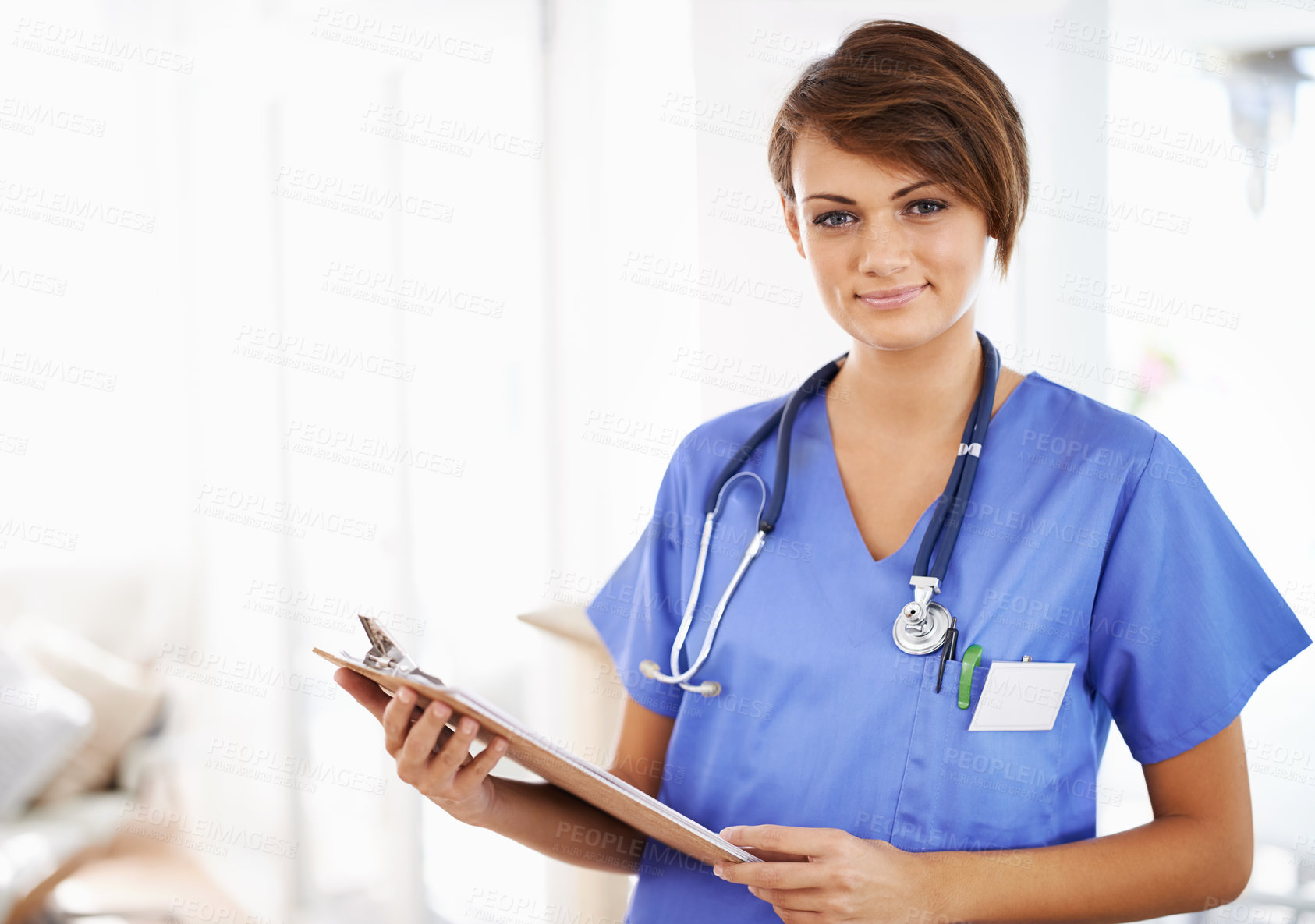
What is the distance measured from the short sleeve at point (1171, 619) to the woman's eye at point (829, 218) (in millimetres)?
362

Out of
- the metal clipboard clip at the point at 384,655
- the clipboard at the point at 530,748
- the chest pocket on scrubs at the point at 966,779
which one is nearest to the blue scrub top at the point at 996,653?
the chest pocket on scrubs at the point at 966,779

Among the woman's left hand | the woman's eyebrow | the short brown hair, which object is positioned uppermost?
the short brown hair

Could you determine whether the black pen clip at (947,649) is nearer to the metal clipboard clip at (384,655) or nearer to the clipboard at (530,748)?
the clipboard at (530,748)

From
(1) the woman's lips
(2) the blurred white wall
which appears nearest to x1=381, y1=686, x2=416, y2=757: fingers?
(1) the woman's lips

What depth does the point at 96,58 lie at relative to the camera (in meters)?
2.50

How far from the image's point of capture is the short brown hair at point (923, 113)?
931mm

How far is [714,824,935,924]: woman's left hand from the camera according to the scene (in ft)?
2.72

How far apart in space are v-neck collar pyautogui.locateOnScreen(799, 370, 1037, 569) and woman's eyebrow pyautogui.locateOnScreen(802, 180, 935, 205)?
25cm

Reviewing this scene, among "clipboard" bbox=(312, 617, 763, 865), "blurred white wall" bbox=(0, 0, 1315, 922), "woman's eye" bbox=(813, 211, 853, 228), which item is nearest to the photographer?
"clipboard" bbox=(312, 617, 763, 865)

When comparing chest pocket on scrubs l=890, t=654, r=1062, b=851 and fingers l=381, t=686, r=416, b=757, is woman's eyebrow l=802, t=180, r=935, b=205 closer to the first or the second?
chest pocket on scrubs l=890, t=654, r=1062, b=851

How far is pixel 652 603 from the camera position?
3.81 feet

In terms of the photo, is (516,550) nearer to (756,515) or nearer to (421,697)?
(756,515)

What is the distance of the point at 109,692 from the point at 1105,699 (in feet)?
7.84

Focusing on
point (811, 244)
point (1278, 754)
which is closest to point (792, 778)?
point (811, 244)
